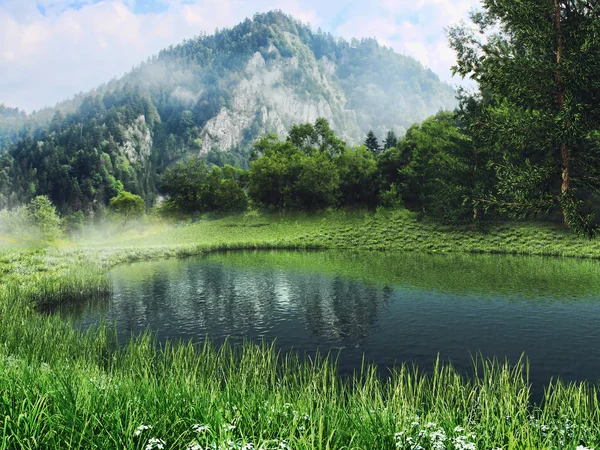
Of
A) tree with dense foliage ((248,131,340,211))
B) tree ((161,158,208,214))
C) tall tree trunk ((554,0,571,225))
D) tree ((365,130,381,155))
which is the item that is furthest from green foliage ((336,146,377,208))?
tall tree trunk ((554,0,571,225))

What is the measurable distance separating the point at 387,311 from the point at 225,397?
1486 centimetres

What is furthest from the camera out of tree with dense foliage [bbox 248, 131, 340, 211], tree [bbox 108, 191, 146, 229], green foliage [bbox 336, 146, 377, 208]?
tree [bbox 108, 191, 146, 229]

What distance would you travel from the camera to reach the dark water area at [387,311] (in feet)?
50.0

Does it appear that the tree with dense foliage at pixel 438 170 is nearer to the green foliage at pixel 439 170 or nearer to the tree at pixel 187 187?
the green foliage at pixel 439 170

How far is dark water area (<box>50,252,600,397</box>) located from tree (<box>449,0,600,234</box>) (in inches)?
229

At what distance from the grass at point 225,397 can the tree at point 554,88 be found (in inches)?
209

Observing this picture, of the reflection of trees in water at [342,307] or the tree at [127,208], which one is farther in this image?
the tree at [127,208]

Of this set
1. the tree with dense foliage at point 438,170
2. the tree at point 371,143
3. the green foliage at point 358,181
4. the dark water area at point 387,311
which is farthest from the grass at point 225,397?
the tree at point 371,143

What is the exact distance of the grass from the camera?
19.1ft

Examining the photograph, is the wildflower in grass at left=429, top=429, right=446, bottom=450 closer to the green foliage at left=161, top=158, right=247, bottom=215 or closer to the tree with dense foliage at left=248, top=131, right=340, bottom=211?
the tree with dense foliage at left=248, top=131, right=340, bottom=211

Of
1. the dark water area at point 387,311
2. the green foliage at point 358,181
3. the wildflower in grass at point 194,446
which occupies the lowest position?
the dark water area at point 387,311

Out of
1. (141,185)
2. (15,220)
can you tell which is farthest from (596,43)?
(141,185)

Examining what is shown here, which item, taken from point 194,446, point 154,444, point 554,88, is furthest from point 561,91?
point 154,444

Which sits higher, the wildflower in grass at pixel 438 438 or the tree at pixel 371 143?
the tree at pixel 371 143
